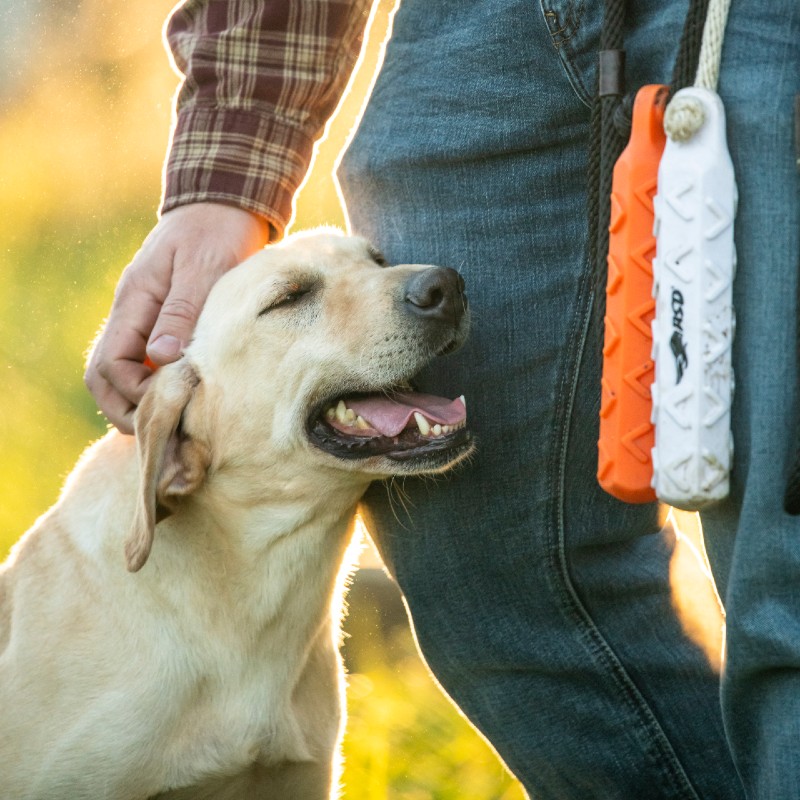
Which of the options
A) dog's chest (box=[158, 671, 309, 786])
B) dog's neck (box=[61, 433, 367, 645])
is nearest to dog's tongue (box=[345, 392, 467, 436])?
dog's neck (box=[61, 433, 367, 645])

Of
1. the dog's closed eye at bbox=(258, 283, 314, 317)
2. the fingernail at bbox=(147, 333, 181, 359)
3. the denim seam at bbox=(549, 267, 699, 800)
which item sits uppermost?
the dog's closed eye at bbox=(258, 283, 314, 317)

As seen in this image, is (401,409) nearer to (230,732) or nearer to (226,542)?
(226,542)

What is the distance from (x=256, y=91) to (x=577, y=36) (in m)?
0.75

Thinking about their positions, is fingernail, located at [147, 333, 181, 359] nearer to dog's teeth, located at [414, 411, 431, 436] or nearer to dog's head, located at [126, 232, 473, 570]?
dog's head, located at [126, 232, 473, 570]

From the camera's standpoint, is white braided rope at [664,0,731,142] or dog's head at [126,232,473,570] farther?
dog's head at [126,232,473,570]

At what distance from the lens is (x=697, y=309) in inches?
61.3

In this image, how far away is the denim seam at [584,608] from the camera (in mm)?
2117

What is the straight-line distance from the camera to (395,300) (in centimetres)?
230

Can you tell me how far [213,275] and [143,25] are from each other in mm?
5184

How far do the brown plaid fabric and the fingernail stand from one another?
1.00ft

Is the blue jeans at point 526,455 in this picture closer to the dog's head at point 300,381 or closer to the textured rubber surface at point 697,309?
the dog's head at point 300,381

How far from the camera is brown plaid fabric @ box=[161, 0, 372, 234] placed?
2.35 meters

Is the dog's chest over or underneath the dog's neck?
underneath

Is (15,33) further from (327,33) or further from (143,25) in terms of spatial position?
(327,33)
